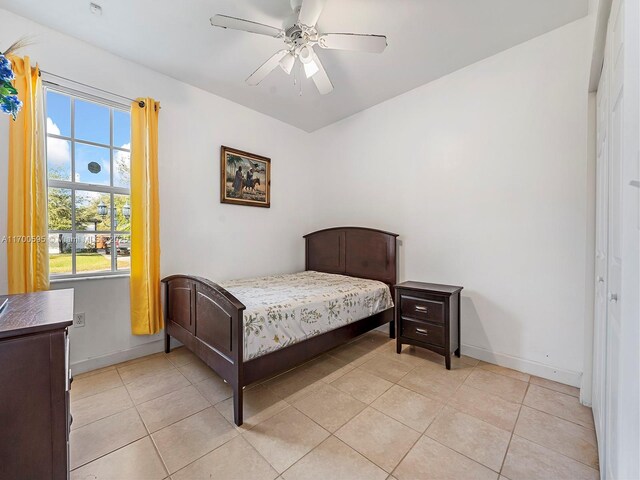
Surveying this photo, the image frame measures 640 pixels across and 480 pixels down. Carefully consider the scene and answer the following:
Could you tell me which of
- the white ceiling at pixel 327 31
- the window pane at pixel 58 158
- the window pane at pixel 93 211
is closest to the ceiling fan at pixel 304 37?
the white ceiling at pixel 327 31

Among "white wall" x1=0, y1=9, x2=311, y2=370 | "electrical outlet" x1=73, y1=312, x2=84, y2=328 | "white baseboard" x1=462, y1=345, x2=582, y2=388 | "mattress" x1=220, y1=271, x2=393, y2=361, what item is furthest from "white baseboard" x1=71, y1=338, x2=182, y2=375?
"white baseboard" x1=462, y1=345, x2=582, y2=388

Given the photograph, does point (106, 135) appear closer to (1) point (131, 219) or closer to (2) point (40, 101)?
(2) point (40, 101)

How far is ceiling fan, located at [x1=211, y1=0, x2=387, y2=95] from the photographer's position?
1.64 meters

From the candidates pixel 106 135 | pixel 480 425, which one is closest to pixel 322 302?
pixel 480 425

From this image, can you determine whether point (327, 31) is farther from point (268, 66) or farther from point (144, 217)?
point (144, 217)

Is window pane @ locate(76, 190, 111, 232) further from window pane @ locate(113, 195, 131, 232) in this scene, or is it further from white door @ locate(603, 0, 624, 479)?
white door @ locate(603, 0, 624, 479)

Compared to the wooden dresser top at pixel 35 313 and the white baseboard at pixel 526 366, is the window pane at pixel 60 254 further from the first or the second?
the white baseboard at pixel 526 366

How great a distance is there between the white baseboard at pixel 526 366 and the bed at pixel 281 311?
86 centimetres

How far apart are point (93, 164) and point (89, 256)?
0.83 m

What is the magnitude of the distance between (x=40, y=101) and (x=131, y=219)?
1023mm

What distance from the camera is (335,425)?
1.66 m

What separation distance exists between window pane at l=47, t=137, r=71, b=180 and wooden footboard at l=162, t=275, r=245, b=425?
121 centimetres

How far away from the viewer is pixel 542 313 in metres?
2.21

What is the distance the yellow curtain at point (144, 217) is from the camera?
8.01ft
